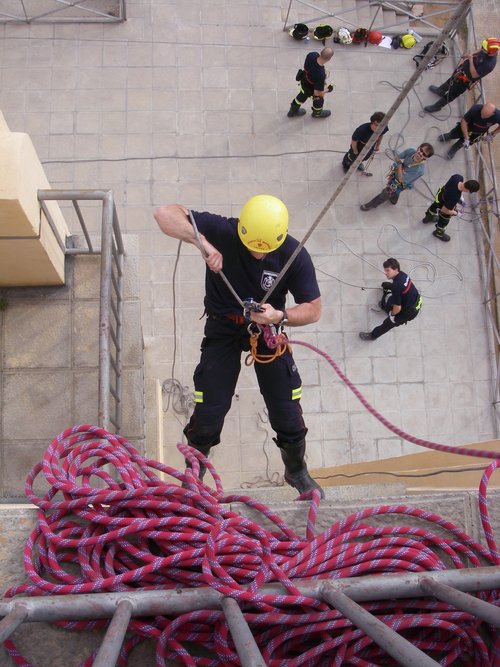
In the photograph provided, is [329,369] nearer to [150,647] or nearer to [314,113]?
[314,113]

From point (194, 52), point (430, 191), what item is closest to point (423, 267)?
point (430, 191)

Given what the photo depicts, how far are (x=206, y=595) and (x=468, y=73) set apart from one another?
7.07 m

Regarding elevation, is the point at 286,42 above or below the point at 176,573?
above

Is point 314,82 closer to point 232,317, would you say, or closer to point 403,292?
point 403,292

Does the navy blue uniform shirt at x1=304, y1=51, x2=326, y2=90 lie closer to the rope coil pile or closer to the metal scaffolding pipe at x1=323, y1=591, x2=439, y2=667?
the rope coil pile

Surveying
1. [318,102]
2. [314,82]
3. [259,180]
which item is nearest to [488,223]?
[318,102]

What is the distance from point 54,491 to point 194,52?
6553 millimetres

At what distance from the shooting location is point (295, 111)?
6.76 m

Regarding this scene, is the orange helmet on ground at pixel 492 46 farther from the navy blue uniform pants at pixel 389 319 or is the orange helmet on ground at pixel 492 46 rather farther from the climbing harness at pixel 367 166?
the navy blue uniform pants at pixel 389 319

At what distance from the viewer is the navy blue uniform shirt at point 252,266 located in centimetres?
356

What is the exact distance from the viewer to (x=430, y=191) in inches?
274

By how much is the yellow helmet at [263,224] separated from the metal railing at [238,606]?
207cm

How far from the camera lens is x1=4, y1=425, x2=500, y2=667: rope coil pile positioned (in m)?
1.82

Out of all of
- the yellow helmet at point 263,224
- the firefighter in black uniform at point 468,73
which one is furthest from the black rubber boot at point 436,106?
the yellow helmet at point 263,224
